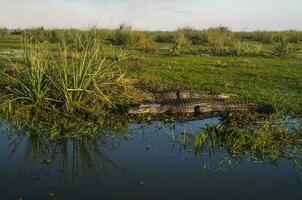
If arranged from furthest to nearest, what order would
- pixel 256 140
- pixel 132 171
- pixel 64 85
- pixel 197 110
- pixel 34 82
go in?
pixel 197 110 → pixel 34 82 → pixel 64 85 → pixel 256 140 → pixel 132 171

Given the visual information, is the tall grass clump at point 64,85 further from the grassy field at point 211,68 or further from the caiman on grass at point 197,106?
the caiman on grass at point 197,106

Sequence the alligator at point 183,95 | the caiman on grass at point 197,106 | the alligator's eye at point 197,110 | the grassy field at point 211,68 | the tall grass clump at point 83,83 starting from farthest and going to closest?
the grassy field at point 211,68 < the alligator at point 183,95 < the alligator's eye at point 197,110 < the caiman on grass at point 197,106 < the tall grass clump at point 83,83

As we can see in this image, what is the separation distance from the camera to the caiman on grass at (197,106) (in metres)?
8.64

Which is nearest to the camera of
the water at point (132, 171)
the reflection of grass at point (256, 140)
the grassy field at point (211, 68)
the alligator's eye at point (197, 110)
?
the water at point (132, 171)

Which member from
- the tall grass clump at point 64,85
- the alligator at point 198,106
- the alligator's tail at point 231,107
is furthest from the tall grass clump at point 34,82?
the alligator's tail at point 231,107

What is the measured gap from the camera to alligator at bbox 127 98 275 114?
8680 mm

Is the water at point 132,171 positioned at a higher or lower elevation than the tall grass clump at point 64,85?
lower

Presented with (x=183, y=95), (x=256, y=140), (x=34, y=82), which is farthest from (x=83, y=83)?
(x=256, y=140)

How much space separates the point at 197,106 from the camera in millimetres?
8867

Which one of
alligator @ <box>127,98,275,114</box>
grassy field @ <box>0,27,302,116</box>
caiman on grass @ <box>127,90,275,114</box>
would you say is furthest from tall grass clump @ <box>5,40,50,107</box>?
alligator @ <box>127,98,275,114</box>

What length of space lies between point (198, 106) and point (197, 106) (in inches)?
0.8

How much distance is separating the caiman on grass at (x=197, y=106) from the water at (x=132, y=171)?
1.33 m

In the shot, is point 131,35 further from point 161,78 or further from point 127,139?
point 127,139

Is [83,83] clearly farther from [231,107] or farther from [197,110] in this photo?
[231,107]
